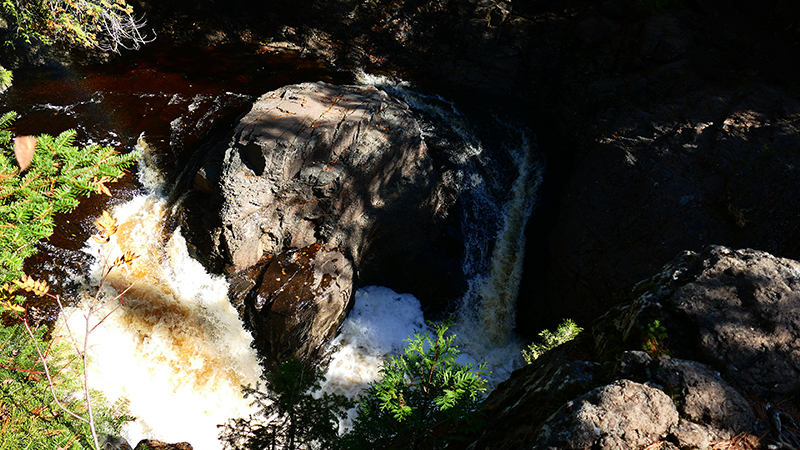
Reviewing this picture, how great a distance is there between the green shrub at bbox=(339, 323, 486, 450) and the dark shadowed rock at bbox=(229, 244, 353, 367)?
10.2ft

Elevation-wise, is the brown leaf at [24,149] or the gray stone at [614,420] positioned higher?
the brown leaf at [24,149]

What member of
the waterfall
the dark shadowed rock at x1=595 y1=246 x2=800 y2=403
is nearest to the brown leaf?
the dark shadowed rock at x1=595 y1=246 x2=800 y2=403

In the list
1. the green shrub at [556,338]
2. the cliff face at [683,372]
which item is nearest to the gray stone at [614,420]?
the cliff face at [683,372]

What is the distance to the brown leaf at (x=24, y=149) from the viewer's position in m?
1.24

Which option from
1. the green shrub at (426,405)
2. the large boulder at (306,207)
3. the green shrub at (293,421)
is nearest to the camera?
the green shrub at (426,405)

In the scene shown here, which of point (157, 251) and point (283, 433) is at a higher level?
point (283, 433)

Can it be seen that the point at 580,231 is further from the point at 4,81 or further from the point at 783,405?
the point at 4,81

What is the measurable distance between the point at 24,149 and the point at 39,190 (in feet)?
4.61

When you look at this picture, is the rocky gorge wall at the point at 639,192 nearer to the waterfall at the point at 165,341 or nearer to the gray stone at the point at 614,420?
the gray stone at the point at 614,420

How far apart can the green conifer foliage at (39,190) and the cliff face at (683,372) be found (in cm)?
295

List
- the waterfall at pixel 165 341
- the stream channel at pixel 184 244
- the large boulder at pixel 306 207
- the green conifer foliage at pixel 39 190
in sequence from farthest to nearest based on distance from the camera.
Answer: the large boulder at pixel 306 207 < the stream channel at pixel 184 244 < the waterfall at pixel 165 341 < the green conifer foliage at pixel 39 190

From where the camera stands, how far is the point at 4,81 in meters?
7.82

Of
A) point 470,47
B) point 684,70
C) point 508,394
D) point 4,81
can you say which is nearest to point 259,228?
point 508,394

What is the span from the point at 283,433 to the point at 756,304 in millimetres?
3669
